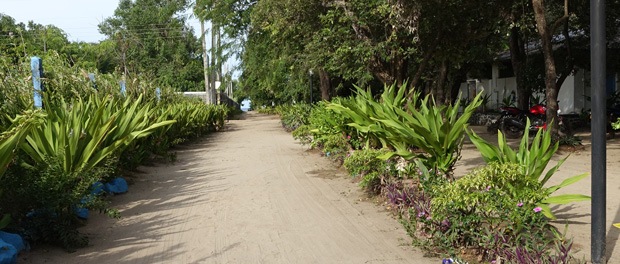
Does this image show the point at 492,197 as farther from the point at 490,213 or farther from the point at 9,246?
the point at 9,246

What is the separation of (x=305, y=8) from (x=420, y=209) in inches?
400

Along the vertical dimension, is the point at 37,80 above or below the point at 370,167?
above

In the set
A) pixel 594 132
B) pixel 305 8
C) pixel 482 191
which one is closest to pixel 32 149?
pixel 482 191

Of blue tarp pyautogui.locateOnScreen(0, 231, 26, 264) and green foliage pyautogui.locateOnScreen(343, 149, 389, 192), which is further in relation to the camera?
green foliage pyautogui.locateOnScreen(343, 149, 389, 192)

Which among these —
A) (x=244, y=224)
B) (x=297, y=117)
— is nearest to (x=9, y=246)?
(x=244, y=224)

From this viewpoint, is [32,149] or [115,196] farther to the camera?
[115,196]

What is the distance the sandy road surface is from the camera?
5352 millimetres

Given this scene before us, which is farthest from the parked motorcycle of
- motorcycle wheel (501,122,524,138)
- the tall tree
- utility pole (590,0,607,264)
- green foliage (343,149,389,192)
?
the tall tree

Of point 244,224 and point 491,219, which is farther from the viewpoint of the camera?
point 244,224

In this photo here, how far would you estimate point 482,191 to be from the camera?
4801mm

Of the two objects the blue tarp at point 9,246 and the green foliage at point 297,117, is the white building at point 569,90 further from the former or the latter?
the blue tarp at point 9,246

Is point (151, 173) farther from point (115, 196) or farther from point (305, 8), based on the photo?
point (305, 8)

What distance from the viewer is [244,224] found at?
21.5ft

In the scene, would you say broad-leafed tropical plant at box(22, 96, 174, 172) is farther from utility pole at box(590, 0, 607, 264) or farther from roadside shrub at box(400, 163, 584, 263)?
utility pole at box(590, 0, 607, 264)
